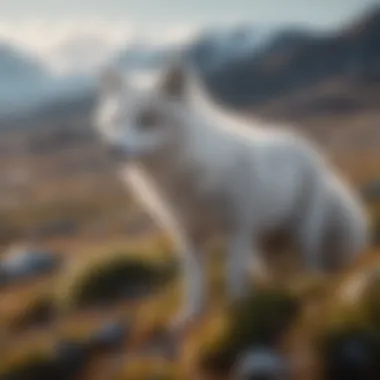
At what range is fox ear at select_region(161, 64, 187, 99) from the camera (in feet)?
4.29

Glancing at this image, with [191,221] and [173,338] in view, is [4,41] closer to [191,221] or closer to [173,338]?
[191,221]

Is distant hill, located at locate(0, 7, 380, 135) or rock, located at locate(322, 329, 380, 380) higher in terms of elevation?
distant hill, located at locate(0, 7, 380, 135)

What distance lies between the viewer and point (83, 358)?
4.56 feet

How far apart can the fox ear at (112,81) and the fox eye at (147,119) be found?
0.08 m

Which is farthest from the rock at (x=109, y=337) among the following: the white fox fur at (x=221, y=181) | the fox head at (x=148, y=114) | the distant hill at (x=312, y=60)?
the distant hill at (x=312, y=60)

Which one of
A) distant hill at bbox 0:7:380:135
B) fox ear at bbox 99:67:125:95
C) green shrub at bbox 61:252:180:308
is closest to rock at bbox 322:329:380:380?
green shrub at bbox 61:252:180:308

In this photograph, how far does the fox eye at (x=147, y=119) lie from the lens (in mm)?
1310

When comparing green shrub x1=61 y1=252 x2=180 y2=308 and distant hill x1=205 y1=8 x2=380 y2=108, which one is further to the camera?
distant hill x1=205 y1=8 x2=380 y2=108

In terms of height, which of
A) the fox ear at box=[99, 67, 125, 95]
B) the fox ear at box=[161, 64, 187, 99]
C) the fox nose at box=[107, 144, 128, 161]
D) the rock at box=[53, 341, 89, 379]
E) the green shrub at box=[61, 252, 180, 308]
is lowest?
the rock at box=[53, 341, 89, 379]

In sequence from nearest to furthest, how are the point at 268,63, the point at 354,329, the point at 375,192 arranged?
1. the point at 354,329
2. the point at 375,192
3. the point at 268,63

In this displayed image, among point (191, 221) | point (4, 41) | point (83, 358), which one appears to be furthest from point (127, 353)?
point (4, 41)

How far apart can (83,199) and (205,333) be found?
326 mm

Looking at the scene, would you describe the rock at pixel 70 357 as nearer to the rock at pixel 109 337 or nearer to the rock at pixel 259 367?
the rock at pixel 109 337

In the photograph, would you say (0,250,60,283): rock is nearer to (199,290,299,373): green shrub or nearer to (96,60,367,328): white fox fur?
(96,60,367,328): white fox fur
